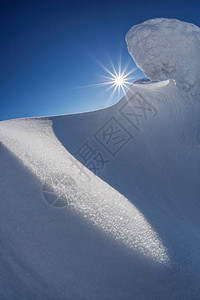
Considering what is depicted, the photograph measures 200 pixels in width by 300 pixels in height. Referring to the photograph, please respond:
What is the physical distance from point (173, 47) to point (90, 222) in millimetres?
5121

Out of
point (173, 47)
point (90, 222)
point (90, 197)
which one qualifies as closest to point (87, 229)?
point (90, 222)

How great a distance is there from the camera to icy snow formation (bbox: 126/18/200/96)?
4.44 metres

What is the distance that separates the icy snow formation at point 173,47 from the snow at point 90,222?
9.74ft

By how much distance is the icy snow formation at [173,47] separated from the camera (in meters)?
4.44

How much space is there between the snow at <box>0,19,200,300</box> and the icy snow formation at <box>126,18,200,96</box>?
297 cm

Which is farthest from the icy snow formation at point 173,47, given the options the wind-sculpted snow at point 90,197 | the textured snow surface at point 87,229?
the wind-sculpted snow at point 90,197

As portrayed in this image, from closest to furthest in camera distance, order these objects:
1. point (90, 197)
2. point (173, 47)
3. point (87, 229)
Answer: point (87, 229) → point (90, 197) → point (173, 47)

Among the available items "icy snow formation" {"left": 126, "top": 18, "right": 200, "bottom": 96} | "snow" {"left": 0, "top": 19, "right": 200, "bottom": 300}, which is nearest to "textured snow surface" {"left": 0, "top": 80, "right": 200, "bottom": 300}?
"snow" {"left": 0, "top": 19, "right": 200, "bottom": 300}

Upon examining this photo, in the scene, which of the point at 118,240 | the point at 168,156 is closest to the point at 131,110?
the point at 168,156

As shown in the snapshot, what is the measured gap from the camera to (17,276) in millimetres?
1012

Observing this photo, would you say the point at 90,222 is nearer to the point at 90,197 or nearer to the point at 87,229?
the point at 87,229

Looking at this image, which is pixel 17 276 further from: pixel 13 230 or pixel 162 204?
pixel 162 204

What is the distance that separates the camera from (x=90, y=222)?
1.36 meters

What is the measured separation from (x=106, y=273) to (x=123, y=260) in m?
0.15
